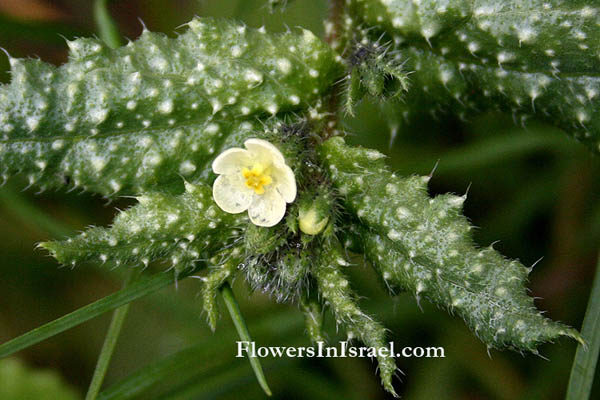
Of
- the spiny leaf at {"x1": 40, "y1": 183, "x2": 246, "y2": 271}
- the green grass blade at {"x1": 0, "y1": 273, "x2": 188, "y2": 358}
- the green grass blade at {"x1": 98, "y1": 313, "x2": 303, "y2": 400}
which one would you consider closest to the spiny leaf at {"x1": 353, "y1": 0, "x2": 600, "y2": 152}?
the spiny leaf at {"x1": 40, "y1": 183, "x2": 246, "y2": 271}

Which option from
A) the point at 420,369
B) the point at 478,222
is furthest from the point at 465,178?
the point at 420,369

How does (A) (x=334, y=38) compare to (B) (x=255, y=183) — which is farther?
(A) (x=334, y=38)

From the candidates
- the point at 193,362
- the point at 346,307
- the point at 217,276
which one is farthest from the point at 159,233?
the point at 193,362

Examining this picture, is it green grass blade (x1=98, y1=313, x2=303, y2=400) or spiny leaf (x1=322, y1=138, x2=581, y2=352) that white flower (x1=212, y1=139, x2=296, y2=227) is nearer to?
spiny leaf (x1=322, y1=138, x2=581, y2=352)

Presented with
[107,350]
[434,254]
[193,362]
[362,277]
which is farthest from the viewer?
[362,277]

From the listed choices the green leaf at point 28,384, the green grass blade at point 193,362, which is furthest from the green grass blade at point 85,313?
the green leaf at point 28,384

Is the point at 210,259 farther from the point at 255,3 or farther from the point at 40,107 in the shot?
the point at 255,3

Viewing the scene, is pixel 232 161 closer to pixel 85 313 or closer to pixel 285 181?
pixel 285 181
